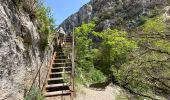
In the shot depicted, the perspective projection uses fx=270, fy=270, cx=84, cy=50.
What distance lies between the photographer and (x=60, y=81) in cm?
1188

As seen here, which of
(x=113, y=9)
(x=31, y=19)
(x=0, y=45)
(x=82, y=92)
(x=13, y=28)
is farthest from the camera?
(x=113, y=9)

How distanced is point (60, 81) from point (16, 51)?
4807 millimetres

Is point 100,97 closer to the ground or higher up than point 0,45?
closer to the ground

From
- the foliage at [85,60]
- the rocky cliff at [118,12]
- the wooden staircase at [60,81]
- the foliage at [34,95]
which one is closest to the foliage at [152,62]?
the wooden staircase at [60,81]

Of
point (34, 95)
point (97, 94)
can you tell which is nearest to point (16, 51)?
point (34, 95)

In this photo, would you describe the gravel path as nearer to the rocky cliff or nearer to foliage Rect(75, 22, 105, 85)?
foliage Rect(75, 22, 105, 85)

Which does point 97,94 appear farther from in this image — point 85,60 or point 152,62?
point 152,62

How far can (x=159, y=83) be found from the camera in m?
9.85

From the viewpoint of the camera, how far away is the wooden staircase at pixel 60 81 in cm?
968

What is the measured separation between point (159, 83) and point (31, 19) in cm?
518

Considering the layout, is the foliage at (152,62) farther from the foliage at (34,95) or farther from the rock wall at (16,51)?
the rock wall at (16,51)

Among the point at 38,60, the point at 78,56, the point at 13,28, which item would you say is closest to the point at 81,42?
the point at 78,56

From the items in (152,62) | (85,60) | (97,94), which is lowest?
(97,94)

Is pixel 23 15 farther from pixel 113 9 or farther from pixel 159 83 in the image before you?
pixel 113 9
